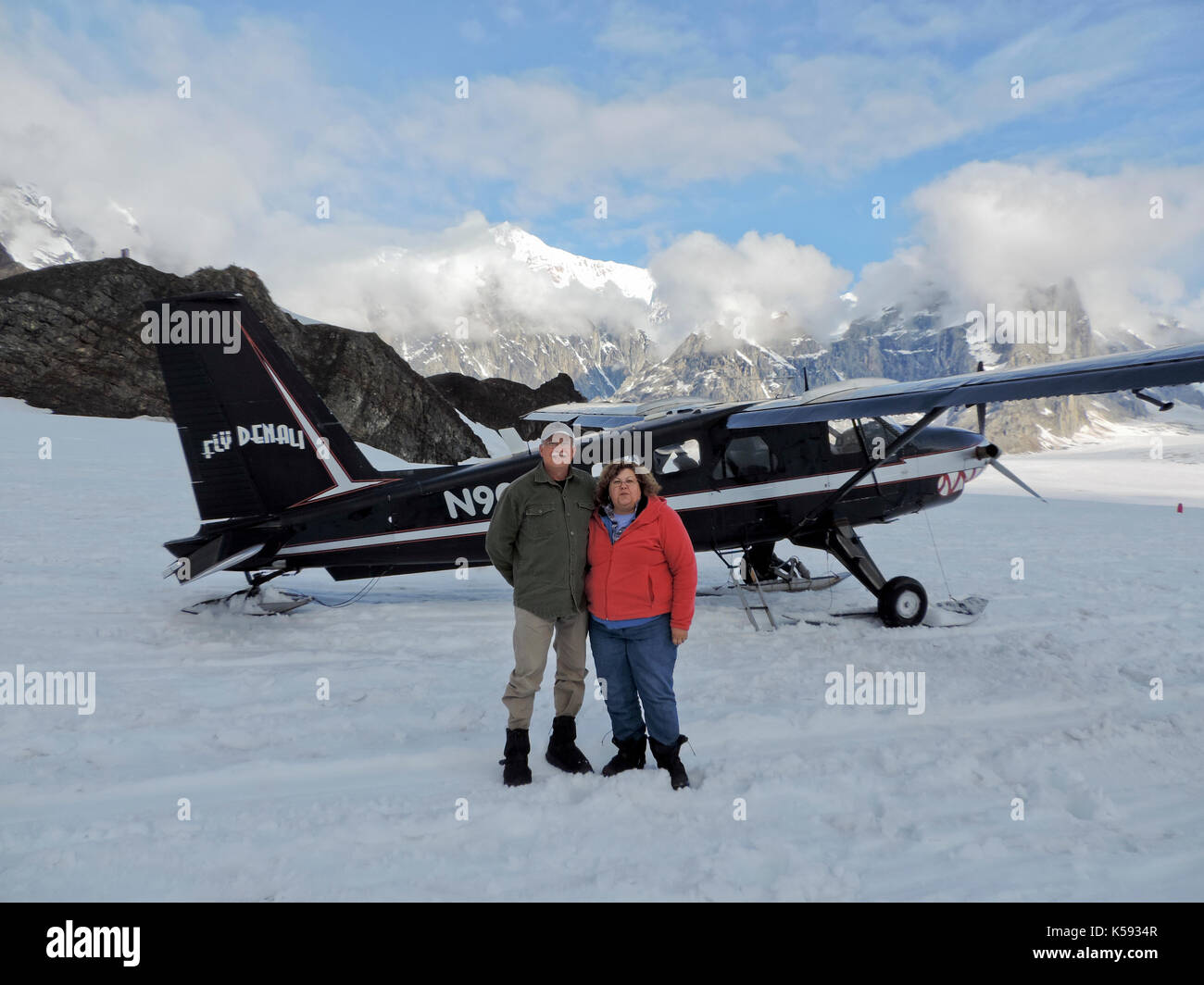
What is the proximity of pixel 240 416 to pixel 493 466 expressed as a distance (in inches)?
94.0

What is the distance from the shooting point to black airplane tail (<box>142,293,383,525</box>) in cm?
634

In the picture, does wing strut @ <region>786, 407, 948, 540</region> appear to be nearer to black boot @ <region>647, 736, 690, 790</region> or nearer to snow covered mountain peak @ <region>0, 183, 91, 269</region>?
black boot @ <region>647, 736, 690, 790</region>

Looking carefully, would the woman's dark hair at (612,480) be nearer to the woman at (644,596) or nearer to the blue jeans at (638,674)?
the woman at (644,596)

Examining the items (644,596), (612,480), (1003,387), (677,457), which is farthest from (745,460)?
(644,596)

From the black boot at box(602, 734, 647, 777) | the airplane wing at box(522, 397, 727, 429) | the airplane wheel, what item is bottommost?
the black boot at box(602, 734, 647, 777)

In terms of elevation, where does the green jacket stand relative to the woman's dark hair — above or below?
Answer: below

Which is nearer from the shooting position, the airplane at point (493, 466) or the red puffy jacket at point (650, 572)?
the red puffy jacket at point (650, 572)

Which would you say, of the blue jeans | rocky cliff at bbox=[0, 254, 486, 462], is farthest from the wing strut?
rocky cliff at bbox=[0, 254, 486, 462]

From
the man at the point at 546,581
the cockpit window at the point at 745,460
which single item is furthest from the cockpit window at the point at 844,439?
the man at the point at 546,581

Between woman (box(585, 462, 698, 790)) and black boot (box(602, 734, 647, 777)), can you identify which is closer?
woman (box(585, 462, 698, 790))

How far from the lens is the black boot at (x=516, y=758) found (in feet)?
12.1

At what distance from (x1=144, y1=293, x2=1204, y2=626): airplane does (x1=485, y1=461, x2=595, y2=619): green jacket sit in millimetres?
1582

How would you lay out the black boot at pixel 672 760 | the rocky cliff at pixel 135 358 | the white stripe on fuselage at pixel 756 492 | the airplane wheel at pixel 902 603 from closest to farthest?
the black boot at pixel 672 760, the white stripe on fuselage at pixel 756 492, the airplane wheel at pixel 902 603, the rocky cliff at pixel 135 358
